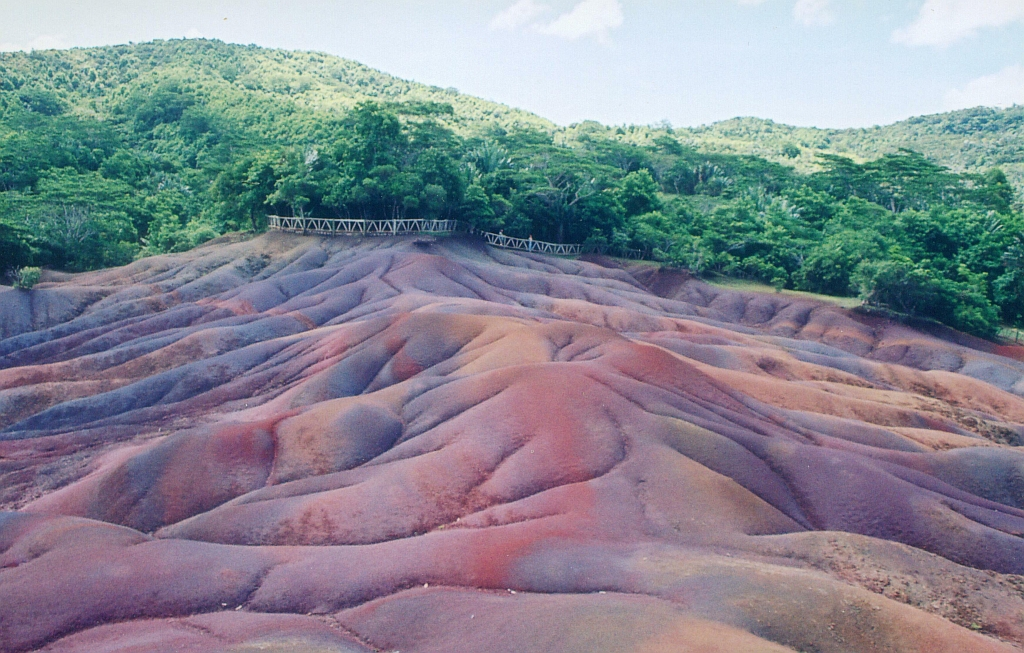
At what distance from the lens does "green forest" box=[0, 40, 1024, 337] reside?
200 ft

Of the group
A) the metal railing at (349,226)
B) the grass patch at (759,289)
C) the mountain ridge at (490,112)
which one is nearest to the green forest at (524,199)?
the grass patch at (759,289)

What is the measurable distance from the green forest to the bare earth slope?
49.8 ft

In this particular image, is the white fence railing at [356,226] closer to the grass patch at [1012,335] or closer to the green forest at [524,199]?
the green forest at [524,199]

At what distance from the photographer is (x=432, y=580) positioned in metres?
18.4

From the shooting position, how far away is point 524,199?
71.4m

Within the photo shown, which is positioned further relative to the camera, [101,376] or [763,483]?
[101,376]

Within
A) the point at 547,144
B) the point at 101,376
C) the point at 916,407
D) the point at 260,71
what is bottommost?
the point at 101,376

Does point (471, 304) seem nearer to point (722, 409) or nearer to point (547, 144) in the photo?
point (722, 409)

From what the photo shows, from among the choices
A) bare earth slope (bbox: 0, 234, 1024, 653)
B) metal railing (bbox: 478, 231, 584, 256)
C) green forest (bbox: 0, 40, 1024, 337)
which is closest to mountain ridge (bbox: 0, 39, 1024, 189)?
green forest (bbox: 0, 40, 1024, 337)

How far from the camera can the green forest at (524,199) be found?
6091cm

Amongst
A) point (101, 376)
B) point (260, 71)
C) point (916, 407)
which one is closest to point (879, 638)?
point (916, 407)

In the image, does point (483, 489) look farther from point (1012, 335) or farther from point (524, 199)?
point (1012, 335)

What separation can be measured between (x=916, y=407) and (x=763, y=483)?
56.3 feet

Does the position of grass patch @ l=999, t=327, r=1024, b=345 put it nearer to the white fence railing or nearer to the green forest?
the green forest
